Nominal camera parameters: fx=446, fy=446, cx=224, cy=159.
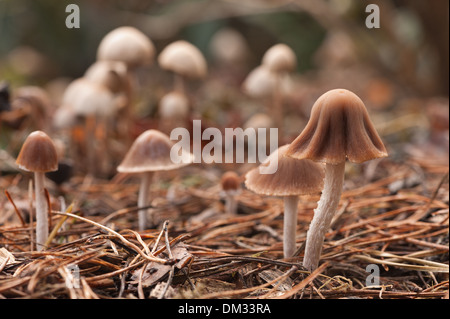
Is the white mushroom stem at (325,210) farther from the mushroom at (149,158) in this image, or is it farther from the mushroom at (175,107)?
the mushroom at (175,107)

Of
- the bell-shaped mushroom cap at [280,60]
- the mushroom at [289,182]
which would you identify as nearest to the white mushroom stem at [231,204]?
the mushroom at [289,182]

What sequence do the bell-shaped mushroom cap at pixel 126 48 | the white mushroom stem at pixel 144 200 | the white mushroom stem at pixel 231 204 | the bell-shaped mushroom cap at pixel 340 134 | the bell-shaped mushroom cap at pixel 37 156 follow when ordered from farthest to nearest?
the bell-shaped mushroom cap at pixel 126 48 → the white mushroom stem at pixel 231 204 → the white mushroom stem at pixel 144 200 → the bell-shaped mushroom cap at pixel 37 156 → the bell-shaped mushroom cap at pixel 340 134

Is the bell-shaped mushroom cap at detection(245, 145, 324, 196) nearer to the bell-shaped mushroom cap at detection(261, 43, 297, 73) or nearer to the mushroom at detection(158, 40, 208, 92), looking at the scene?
the mushroom at detection(158, 40, 208, 92)

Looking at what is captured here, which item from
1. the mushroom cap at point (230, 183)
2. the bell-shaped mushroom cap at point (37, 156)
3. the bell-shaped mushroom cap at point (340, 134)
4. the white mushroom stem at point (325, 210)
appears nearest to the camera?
the bell-shaped mushroom cap at point (340, 134)

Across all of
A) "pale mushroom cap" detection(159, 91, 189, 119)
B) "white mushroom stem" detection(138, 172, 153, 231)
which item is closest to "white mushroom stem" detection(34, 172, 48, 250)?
"white mushroom stem" detection(138, 172, 153, 231)
